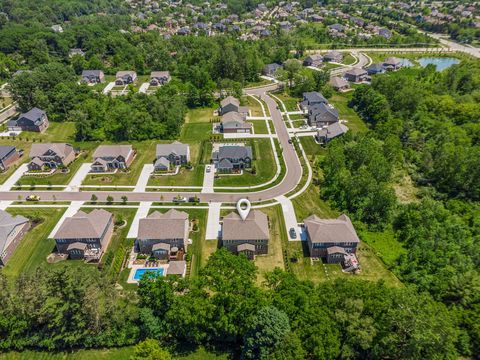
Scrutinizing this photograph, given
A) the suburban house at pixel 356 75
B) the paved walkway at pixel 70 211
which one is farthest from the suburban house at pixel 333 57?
the paved walkway at pixel 70 211

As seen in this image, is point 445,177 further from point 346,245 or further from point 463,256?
point 346,245

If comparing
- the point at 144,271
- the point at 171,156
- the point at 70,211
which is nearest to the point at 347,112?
the point at 171,156

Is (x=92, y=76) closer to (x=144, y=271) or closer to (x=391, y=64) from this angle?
(x=144, y=271)

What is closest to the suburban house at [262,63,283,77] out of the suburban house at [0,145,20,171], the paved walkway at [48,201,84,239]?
the suburban house at [0,145,20,171]

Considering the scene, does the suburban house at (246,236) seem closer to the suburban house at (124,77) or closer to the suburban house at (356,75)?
the suburban house at (124,77)

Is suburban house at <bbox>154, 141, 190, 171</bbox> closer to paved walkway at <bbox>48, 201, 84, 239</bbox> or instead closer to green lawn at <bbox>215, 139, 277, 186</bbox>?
green lawn at <bbox>215, 139, 277, 186</bbox>
